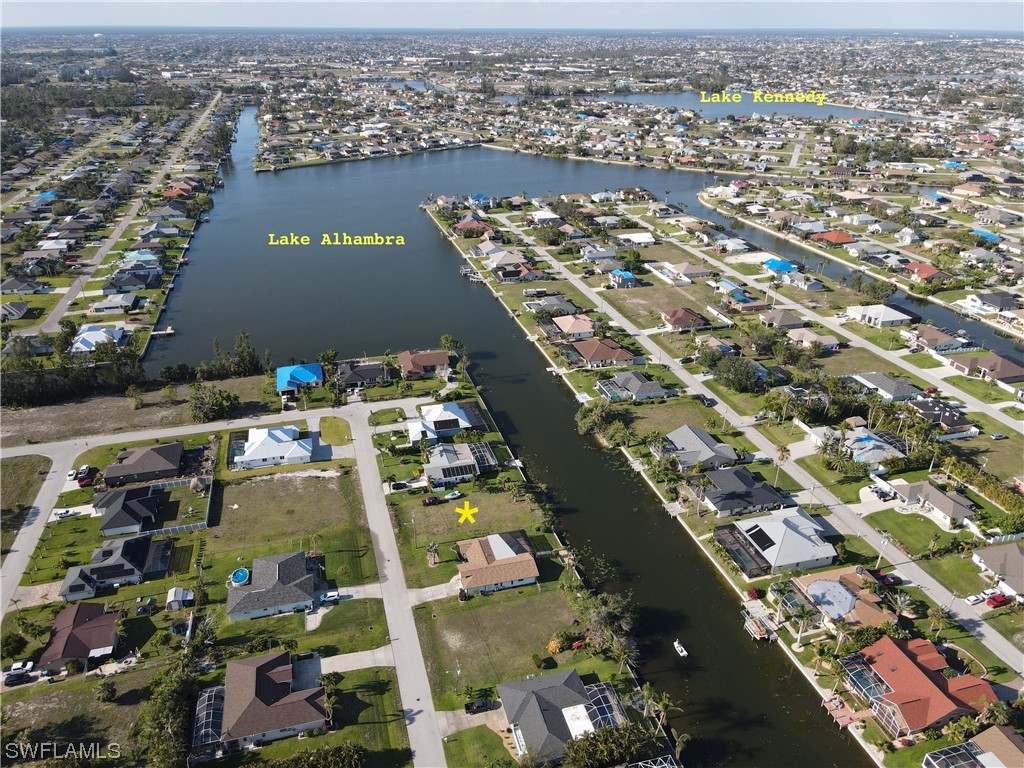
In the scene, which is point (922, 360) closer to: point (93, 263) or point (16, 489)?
point (16, 489)

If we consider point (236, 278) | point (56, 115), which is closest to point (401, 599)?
point (236, 278)

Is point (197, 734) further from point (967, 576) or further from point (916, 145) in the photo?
point (916, 145)

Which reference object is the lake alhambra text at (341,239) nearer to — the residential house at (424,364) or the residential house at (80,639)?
the residential house at (424,364)

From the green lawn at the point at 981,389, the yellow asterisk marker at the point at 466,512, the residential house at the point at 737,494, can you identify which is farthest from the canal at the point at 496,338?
the green lawn at the point at 981,389

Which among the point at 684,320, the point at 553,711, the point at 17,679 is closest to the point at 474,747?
the point at 553,711

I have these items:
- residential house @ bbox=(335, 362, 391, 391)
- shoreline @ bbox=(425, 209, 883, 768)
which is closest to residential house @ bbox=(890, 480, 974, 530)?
shoreline @ bbox=(425, 209, 883, 768)

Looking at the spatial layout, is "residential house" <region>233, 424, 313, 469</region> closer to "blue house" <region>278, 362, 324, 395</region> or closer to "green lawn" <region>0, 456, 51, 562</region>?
A: "blue house" <region>278, 362, 324, 395</region>
